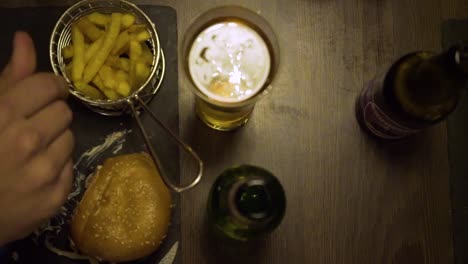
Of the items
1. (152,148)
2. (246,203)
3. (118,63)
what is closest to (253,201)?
(246,203)

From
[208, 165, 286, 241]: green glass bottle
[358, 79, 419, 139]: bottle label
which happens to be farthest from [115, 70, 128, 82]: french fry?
[358, 79, 419, 139]: bottle label

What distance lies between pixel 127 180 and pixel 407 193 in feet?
1.52

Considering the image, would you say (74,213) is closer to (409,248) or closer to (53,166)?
(53,166)

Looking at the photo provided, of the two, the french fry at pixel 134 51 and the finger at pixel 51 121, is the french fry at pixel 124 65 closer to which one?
the french fry at pixel 134 51

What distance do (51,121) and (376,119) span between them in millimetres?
489

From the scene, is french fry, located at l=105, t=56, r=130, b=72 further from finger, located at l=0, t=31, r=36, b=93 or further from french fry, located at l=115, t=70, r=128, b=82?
finger, located at l=0, t=31, r=36, b=93

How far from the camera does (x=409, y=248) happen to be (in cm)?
87

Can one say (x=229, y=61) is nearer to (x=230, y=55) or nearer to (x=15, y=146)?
(x=230, y=55)

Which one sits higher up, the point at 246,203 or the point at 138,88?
the point at 138,88

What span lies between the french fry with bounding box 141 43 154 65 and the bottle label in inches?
13.8

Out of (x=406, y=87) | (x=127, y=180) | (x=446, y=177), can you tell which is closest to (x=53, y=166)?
(x=127, y=180)

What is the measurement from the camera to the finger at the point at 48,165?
2.23ft

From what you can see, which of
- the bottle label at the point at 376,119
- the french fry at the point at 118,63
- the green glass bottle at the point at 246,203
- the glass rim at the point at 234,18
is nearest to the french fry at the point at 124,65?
the french fry at the point at 118,63

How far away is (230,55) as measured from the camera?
2.50 ft
